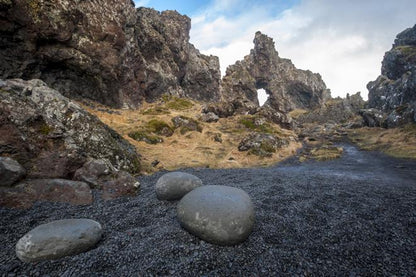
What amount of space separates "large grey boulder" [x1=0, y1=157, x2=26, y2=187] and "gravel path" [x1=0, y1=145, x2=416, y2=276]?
1.05m

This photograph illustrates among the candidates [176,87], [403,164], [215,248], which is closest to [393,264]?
[215,248]

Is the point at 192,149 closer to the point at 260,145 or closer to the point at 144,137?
the point at 144,137

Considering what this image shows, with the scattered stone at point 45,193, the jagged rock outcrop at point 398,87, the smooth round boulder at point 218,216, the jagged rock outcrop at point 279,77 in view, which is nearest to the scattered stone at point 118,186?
the scattered stone at point 45,193

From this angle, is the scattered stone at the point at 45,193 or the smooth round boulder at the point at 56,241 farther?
the scattered stone at the point at 45,193

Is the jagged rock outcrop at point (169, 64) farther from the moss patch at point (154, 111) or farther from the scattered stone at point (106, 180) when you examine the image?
the scattered stone at point (106, 180)

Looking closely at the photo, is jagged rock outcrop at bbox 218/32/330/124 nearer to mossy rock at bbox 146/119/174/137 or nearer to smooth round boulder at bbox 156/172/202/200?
mossy rock at bbox 146/119/174/137

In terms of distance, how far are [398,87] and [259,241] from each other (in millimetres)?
70987

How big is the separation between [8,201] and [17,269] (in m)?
3.52

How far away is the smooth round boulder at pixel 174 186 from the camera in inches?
329

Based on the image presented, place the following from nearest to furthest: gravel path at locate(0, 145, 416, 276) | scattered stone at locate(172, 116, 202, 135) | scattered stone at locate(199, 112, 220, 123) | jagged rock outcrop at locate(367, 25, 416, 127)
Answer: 1. gravel path at locate(0, 145, 416, 276)
2. scattered stone at locate(172, 116, 202, 135)
3. jagged rock outcrop at locate(367, 25, 416, 127)
4. scattered stone at locate(199, 112, 220, 123)

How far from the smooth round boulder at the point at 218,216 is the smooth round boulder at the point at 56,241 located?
8.08 ft

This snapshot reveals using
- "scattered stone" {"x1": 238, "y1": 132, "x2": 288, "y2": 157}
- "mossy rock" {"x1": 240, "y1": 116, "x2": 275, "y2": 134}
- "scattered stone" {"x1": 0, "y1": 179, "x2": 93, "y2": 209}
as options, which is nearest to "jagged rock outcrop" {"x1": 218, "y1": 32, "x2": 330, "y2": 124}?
"mossy rock" {"x1": 240, "y1": 116, "x2": 275, "y2": 134}

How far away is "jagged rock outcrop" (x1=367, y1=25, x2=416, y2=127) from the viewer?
3703 centimetres

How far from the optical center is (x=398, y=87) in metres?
53.3
